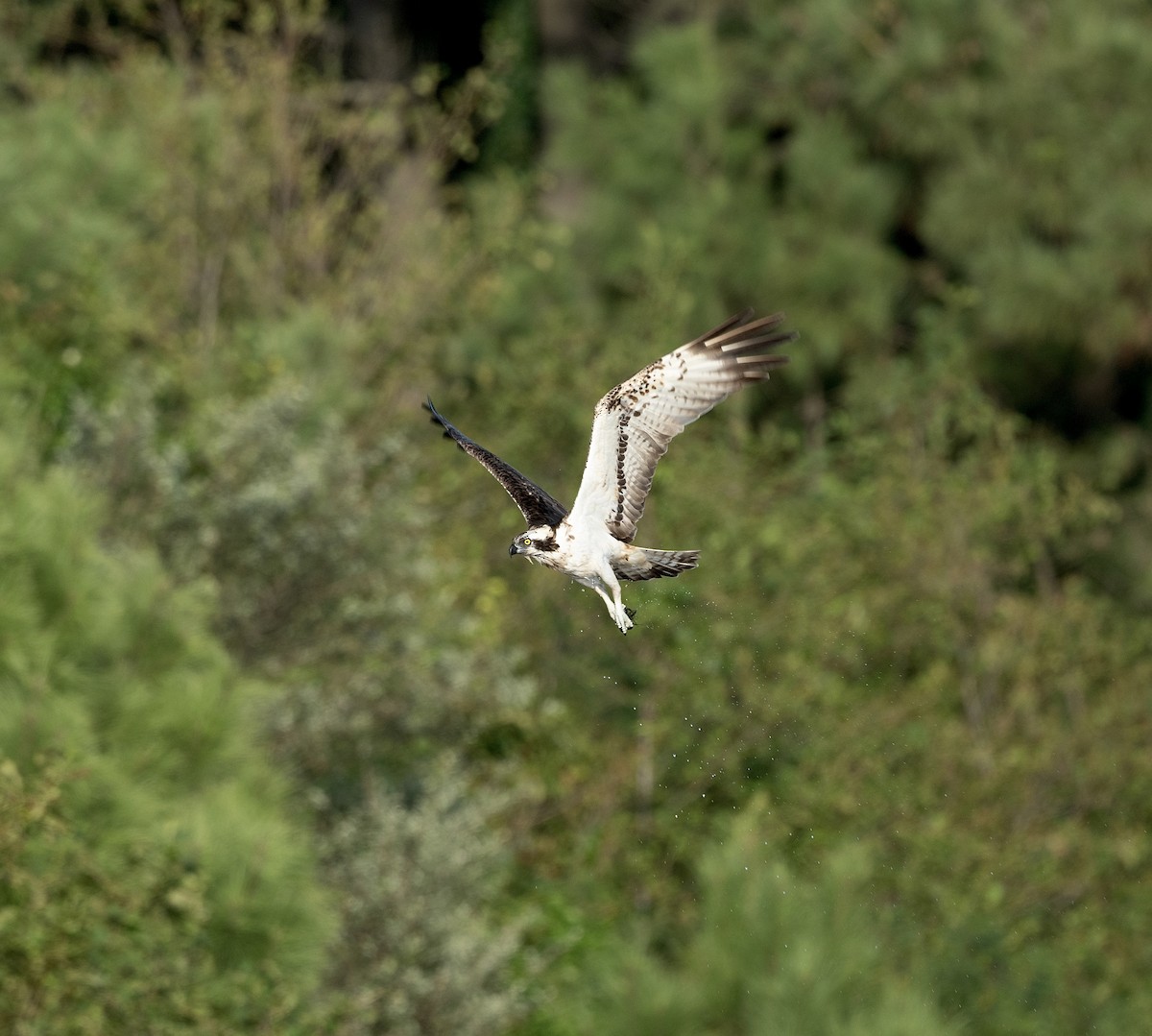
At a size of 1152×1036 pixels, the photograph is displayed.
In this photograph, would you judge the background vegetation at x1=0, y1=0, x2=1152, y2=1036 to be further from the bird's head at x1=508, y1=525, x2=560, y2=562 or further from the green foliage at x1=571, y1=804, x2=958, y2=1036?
the bird's head at x1=508, y1=525, x2=560, y2=562

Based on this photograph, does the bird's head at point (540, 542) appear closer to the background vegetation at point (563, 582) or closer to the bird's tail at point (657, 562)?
the bird's tail at point (657, 562)

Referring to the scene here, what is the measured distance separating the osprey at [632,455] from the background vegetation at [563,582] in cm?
324

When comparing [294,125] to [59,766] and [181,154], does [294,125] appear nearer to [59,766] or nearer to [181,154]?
[181,154]

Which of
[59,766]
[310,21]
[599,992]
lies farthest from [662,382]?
[310,21]

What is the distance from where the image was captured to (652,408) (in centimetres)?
824

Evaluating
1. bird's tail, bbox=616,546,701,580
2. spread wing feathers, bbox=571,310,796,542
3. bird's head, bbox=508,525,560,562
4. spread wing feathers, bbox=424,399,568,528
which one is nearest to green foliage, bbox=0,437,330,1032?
spread wing feathers, bbox=424,399,568,528

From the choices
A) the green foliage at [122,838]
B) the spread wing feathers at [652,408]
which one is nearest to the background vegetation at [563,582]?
the green foliage at [122,838]

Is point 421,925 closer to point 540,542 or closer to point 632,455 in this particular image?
point 540,542

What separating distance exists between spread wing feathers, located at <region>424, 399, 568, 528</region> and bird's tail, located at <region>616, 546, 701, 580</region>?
30 cm

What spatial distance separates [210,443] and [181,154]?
235 inches

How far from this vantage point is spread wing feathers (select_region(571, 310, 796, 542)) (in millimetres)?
8055

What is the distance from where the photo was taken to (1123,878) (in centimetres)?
1705

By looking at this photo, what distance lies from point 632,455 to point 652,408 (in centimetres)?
19

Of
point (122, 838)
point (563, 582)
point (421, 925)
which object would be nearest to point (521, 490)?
point (122, 838)
